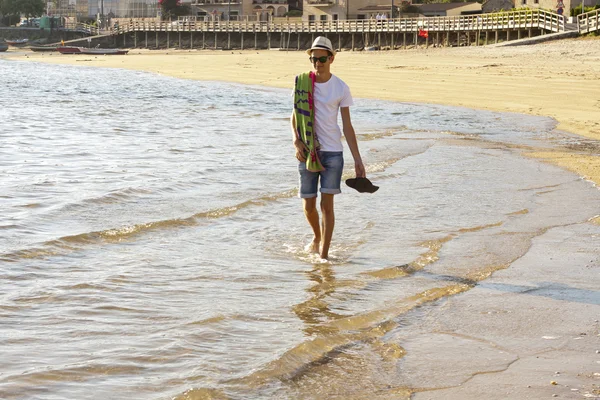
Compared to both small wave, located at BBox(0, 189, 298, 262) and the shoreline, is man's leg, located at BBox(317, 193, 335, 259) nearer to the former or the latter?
small wave, located at BBox(0, 189, 298, 262)

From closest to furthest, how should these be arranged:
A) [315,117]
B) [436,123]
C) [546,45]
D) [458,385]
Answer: [458,385]
[315,117]
[436,123]
[546,45]

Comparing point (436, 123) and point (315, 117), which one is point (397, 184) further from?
point (436, 123)

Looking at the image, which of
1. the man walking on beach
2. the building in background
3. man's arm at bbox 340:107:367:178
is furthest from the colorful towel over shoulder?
the building in background

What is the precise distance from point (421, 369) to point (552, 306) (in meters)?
1.50

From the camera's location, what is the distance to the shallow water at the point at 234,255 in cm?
451

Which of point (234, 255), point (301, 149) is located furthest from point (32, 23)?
point (301, 149)

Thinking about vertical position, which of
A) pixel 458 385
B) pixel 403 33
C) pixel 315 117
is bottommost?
pixel 458 385

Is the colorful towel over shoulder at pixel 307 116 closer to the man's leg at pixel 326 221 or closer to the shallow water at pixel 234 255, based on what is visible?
the man's leg at pixel 326 221

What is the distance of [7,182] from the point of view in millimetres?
10766

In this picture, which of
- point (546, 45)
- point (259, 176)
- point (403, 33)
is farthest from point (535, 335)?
point (403, 33)

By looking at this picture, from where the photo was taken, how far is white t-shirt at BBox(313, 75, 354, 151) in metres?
6.40

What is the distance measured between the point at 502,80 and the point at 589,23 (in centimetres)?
1882

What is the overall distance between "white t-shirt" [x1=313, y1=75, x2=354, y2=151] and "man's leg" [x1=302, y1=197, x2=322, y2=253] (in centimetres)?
49

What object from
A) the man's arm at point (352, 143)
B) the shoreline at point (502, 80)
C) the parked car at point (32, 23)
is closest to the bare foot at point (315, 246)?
the man's arm at point (352, 143)
